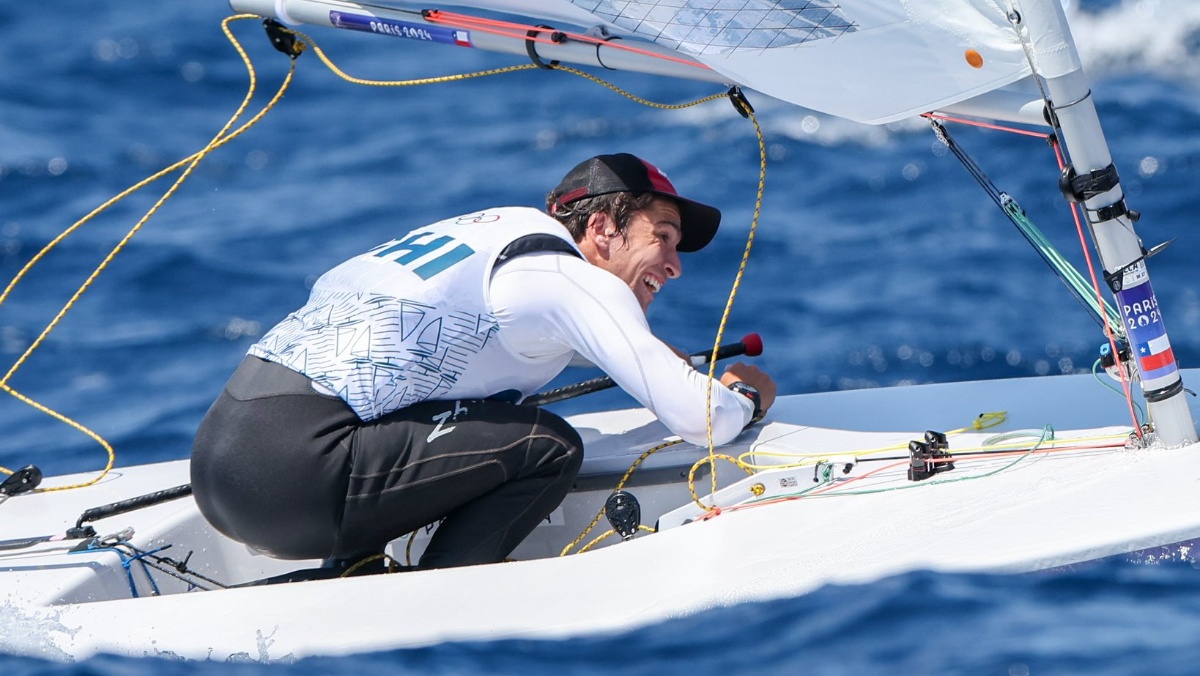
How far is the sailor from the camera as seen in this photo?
227 cm

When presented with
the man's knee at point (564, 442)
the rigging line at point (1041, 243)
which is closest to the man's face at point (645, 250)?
the man's knee at point (564, 442)

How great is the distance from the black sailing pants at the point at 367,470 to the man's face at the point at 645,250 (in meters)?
0.28

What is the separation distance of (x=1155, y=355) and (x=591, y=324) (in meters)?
0.83

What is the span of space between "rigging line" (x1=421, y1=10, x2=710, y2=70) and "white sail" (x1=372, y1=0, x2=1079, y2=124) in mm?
70

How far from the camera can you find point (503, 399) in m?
2.44

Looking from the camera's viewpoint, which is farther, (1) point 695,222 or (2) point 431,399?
(1) point 695,222

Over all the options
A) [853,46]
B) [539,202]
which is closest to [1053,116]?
[853,46]

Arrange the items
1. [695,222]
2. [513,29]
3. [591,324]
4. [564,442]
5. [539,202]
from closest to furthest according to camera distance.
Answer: [591,324] → [564,442] → [695,222] → [513,29] → [539,202]

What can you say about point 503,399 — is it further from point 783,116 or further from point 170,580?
point 783,116

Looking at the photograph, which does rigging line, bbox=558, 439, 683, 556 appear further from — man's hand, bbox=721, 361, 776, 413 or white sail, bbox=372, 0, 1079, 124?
white sail, bbox=372, 0, 1079, 124

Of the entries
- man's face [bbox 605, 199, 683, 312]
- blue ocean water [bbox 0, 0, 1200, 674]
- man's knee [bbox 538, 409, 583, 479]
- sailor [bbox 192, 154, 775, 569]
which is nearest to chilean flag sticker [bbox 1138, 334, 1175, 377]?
blue ocean water [bbox 0, 0, 1200, 674]

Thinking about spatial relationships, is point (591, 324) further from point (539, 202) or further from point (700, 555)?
point (539, 202)

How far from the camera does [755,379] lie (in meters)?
2.69

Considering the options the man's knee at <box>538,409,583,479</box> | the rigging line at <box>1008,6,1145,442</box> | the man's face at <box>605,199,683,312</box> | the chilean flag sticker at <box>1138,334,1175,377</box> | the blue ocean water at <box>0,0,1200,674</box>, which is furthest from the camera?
the man's face at <box>605,199,683,312</box>
